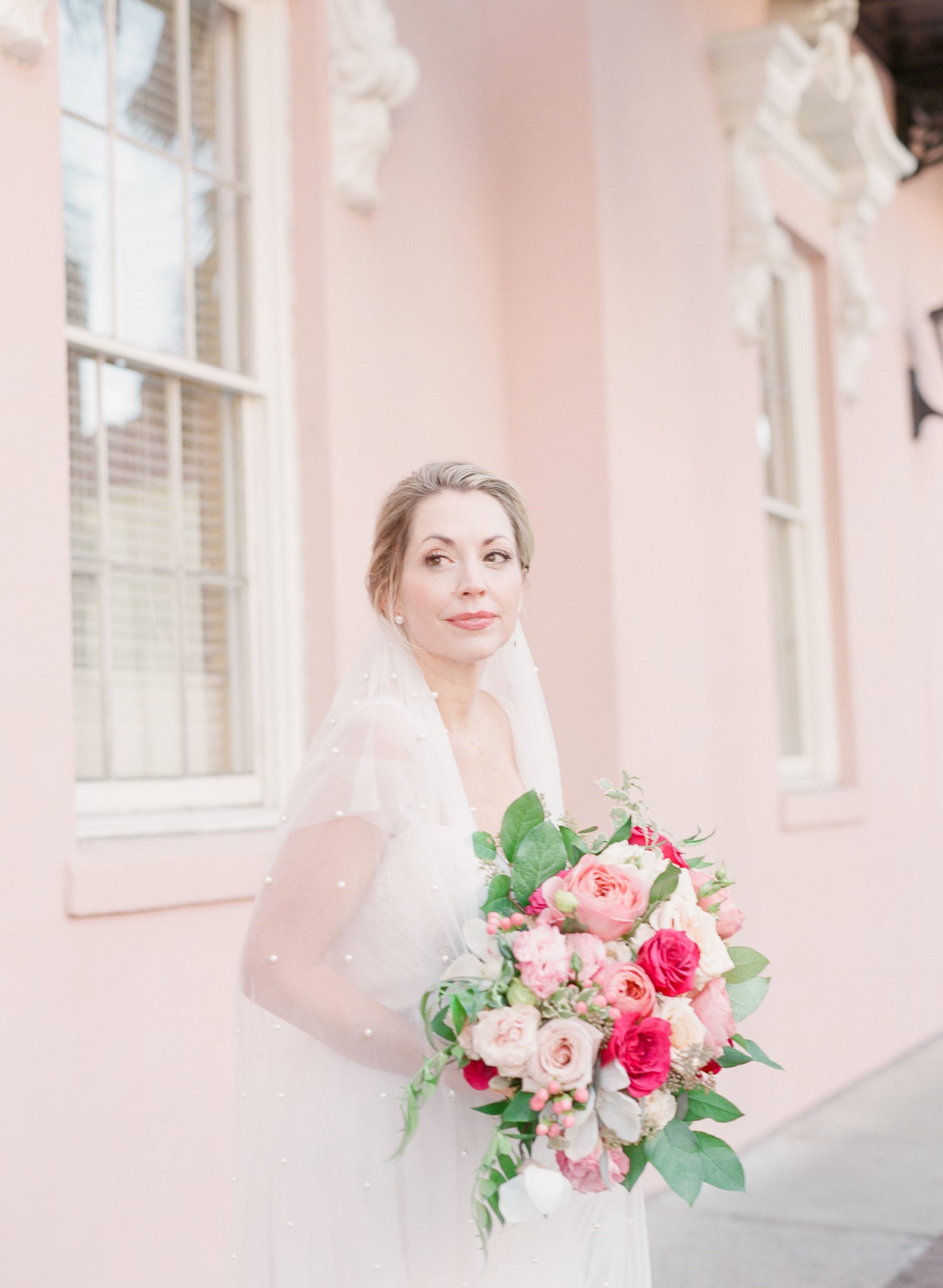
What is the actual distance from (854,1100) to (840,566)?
2438mm

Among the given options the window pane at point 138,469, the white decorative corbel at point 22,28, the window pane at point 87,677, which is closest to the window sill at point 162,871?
the window pane at point 87,677

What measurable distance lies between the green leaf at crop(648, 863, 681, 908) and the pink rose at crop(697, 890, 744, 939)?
0.13 meters

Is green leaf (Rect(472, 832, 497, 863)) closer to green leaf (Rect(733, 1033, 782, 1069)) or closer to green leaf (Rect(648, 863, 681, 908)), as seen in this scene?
green leaf (Rect(648, 863, 681, 908))

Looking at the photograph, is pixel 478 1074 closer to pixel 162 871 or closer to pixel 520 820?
pixel 520 820

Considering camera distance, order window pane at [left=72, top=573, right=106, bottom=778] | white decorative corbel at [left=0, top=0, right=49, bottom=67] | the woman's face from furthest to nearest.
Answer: window pane at [left=72, top=573, right=106, bottom=778] < white decorative corbel at [left=0, top=0, right=49, bottom=67] < the woman's face

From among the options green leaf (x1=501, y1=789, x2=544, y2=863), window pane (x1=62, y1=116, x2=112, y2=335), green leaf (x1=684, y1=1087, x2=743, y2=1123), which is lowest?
green leaf (x1=684, y1=1087, x2=743, y2=1123)

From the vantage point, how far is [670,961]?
1829 millimetres

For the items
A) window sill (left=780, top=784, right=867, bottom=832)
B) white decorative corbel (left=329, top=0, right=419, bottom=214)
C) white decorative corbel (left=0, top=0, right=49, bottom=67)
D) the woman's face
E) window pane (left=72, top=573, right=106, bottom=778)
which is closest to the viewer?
the woman's face

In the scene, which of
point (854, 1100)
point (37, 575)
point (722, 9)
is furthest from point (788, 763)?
point (37, 575)

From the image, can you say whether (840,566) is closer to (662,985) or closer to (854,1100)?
(854,1100)

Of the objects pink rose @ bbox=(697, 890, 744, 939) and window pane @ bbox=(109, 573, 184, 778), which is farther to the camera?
window pane @ bbox=(109, 573, 184, 778)

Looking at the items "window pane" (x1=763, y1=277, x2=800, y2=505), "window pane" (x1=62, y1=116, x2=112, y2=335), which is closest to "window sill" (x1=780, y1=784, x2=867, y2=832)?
"window pane" (x1=763, y1=277, x2=800, y2=505)

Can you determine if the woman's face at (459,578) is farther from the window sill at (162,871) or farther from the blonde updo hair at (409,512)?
the window sill at (162,871)

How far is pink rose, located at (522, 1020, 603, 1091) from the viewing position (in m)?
1.72
